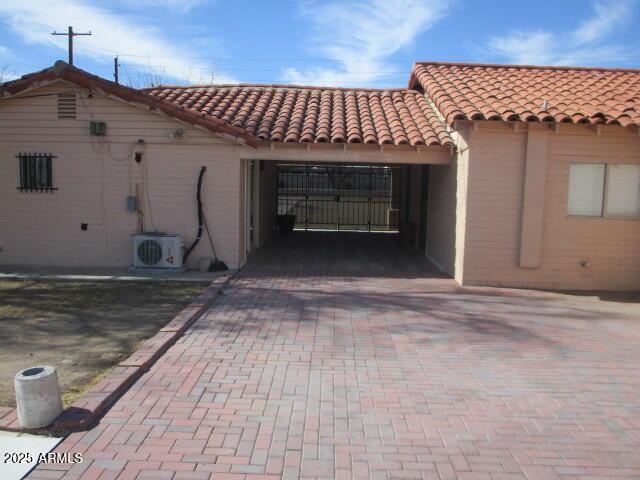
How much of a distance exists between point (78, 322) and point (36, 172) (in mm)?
5022

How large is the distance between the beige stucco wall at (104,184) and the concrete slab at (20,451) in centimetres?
692

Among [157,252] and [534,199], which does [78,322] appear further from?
[534,199]

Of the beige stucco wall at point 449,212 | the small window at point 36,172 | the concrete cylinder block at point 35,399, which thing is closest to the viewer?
the concrete cylinder block at point 35,399

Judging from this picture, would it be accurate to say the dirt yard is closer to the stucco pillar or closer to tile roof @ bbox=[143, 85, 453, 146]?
tile roof @ bbox=[143, 85, 453, 146]

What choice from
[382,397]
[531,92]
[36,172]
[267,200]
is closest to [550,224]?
[531,92]

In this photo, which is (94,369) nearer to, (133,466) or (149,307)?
(133,466)

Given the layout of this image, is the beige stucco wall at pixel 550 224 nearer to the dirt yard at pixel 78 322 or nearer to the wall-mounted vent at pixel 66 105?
the dirt yard at pixel 78 322

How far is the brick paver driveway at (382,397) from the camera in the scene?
150 inches

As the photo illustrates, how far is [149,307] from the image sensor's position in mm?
7883

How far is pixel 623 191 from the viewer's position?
986 centimetres

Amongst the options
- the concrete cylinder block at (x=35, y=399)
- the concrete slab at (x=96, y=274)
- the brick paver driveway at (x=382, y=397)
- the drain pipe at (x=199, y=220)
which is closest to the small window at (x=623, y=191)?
the brick paver driveway at (x=382, y=397)

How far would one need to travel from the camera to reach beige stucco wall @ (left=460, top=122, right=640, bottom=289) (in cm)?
967

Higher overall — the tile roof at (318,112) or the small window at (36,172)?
the tile roof at (318,112)

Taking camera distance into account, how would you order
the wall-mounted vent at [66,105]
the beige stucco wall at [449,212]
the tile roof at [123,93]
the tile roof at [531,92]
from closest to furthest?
the tile roof at [531,92] < the beige stucco wall at [449,212] < the tile roof at [123,93] < the wall-mounted vent at [66,105]
